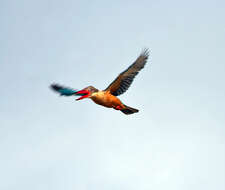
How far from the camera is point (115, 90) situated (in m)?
16.7

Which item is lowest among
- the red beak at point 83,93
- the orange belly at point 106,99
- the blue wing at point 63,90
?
the orange belly at point 106,99

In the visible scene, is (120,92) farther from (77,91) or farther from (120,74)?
(77,91)

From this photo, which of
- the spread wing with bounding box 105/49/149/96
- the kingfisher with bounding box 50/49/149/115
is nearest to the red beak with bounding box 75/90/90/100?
the kingfisher with bounding box 50/49/149/115

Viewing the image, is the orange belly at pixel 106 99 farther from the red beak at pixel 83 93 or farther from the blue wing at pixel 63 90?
the blue wing at pixel 63 90

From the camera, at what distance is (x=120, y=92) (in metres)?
16.7

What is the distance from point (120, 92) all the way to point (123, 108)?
0.69 m

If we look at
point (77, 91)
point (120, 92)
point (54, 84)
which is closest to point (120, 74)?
point (120, 92)

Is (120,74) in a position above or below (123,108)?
above

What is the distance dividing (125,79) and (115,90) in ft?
2.02

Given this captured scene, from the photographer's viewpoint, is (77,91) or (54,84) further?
(54,84)

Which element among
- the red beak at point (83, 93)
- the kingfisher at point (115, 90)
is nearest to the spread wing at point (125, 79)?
the kingfisher at point (115, 90)

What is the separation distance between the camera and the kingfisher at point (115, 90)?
610 inches

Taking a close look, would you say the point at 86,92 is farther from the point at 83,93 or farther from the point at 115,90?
the point at 115,90

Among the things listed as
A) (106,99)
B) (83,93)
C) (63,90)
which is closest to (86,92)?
(83,93)
